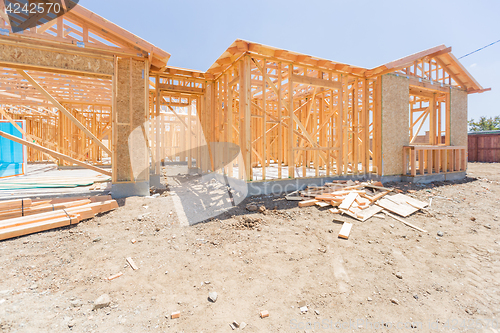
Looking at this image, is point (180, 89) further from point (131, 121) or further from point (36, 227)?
point (36, 227)

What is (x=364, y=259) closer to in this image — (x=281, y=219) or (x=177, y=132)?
(x=281, y=219)

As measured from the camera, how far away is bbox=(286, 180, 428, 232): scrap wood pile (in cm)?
578

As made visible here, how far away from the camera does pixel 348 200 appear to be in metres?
6.12

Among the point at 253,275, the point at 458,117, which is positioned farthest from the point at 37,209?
the point at 458,117

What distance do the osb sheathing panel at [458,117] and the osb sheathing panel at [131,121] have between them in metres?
13.6

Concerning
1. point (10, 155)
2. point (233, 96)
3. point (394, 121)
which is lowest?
point (10, 155)

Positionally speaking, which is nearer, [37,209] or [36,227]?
[36,227]

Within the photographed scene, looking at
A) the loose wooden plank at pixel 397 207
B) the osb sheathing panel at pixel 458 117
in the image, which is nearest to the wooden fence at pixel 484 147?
the osb sheathing panel at pixel 458 117

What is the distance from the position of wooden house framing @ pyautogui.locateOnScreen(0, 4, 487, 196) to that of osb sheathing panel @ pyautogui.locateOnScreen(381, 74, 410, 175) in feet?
0.13

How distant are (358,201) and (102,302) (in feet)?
19.3

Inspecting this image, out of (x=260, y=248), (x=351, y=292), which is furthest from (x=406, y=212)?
(x=260, y=248)

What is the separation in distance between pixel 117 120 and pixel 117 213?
2.78 m
